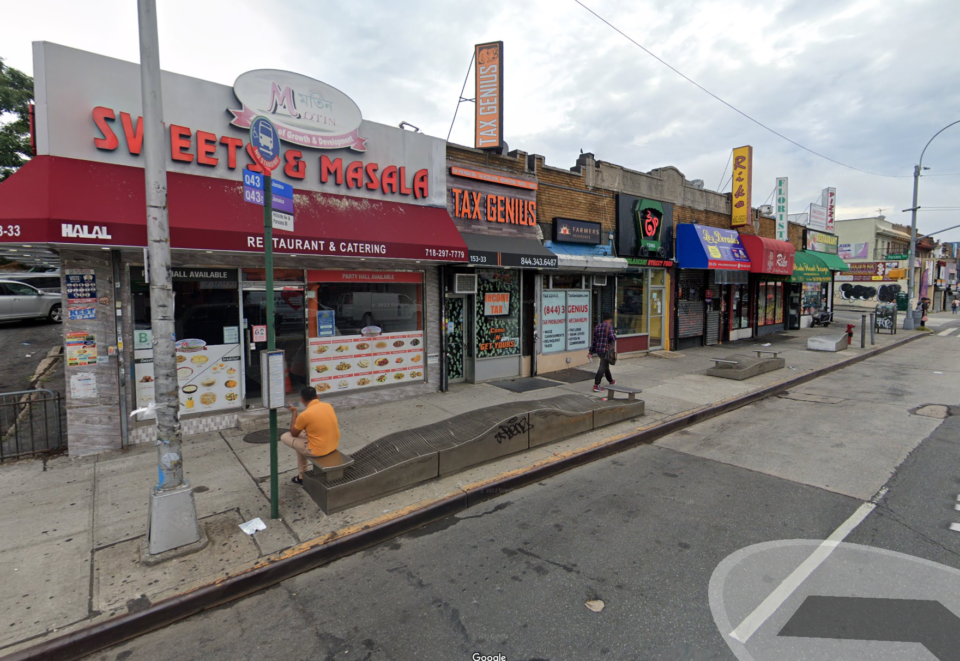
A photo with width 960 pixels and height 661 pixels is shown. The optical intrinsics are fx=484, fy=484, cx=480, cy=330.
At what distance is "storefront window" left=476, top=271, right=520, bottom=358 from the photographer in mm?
11508

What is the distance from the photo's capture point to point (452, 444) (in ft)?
20.1

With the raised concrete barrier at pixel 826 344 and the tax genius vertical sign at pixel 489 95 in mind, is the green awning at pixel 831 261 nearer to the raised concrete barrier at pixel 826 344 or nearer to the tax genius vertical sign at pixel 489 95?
the raised concrete barrier at pixel 826 344

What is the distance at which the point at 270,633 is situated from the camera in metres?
3.49

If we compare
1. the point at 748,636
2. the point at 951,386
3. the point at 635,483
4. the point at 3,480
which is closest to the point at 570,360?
the point at 635,483

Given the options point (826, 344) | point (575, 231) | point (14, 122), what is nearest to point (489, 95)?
point (575, 231)

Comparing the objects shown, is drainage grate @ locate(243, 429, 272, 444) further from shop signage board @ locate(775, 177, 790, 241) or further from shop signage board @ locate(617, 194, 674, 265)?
shop signage board @ locate(775, 177, 790, 241)

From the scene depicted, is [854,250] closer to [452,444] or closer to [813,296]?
[813,296]

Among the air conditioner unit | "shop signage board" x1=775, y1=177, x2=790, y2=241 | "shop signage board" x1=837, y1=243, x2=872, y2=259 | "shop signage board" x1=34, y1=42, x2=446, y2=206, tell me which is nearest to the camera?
"shop signage board" x1=34, y1=42, x2=446, y2=206

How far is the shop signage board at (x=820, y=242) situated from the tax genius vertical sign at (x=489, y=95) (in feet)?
71.5

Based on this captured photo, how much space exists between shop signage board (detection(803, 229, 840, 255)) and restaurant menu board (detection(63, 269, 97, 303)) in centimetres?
2932

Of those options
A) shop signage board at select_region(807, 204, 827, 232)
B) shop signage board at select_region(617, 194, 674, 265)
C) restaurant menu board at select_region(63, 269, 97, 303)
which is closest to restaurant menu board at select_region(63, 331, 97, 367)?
restaurant menu board at select_region(63, 269, 97, 303)

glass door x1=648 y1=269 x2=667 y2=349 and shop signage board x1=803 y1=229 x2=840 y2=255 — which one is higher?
shop signage board x1=803 y1=229 x2=840 y2=255

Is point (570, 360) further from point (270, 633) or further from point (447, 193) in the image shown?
point (270, 633)

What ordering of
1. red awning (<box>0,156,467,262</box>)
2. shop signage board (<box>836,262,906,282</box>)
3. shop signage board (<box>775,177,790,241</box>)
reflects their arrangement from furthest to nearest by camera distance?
shop signage board (<box>836,262,906,282</box>) → shop signage board (<box>775,177,790,241</box>) → red awning (<box>0,156,467,262</box>)
